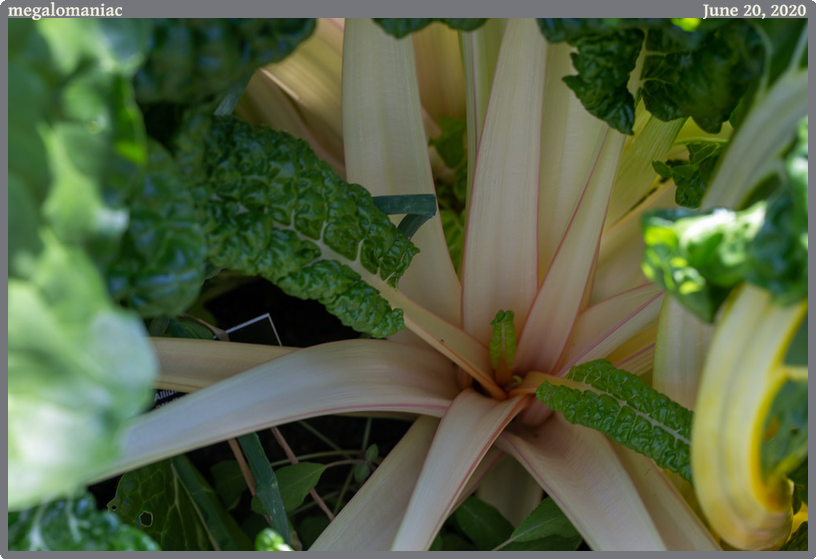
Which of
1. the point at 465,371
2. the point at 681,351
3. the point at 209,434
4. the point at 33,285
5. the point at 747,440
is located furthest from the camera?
the point at 465,371

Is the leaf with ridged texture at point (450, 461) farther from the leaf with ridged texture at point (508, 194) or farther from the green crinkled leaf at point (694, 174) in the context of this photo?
the green crinkled leaf at point (694, 174)

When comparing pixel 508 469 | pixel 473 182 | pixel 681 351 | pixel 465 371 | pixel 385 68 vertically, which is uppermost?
pixel 385 68

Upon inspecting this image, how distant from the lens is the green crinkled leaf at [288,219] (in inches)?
23.9

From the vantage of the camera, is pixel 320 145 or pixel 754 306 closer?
pixel 754 306

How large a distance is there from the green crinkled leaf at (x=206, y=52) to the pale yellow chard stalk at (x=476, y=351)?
249 mm

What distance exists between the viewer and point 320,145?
3.76 feet

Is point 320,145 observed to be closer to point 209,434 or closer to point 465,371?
point 465,371

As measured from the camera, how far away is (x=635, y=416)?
716mm

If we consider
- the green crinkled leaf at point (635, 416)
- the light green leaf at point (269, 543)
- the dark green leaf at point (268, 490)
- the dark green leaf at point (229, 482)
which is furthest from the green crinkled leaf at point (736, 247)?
the dark green leaf at point (229, 482)

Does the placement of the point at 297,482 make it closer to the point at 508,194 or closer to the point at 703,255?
the point at 508,194

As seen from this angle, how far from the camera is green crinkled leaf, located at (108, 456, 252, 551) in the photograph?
2.76 feet

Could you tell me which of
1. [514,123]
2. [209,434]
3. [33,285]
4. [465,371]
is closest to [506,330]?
[465,371]

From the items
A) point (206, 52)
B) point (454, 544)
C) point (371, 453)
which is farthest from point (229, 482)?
point (206, 52)
